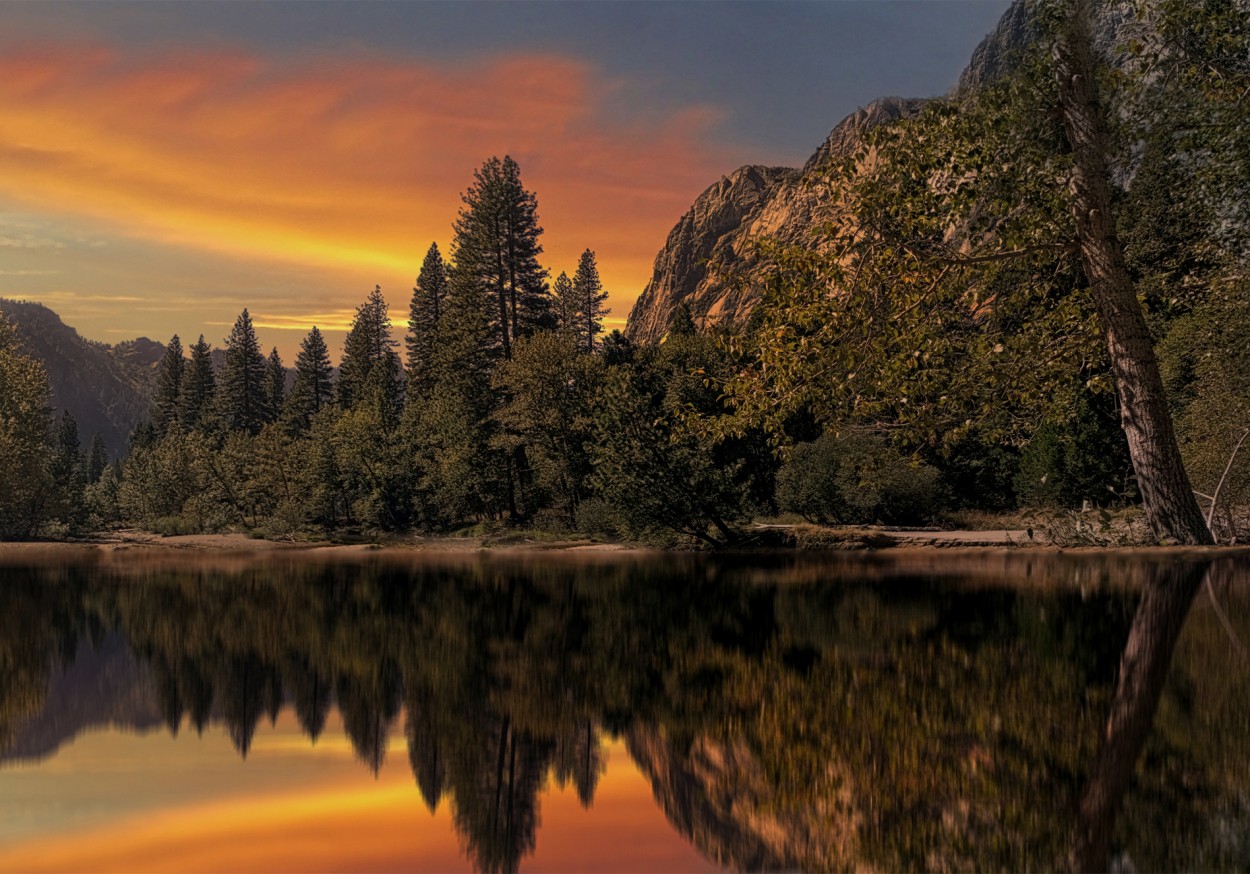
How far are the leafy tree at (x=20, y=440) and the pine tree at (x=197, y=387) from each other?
44935 mm

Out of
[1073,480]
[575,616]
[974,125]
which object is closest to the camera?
[974,125]

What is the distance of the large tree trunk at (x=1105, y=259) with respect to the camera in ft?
37.4

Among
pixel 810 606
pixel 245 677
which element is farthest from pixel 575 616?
pixel 245 677

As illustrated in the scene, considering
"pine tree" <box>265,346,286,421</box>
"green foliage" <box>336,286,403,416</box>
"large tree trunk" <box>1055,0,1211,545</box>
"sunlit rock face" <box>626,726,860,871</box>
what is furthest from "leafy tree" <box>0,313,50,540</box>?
"sunlit rock face" <box>626,726,860,871</box>

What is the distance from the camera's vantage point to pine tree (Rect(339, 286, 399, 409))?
101 meters

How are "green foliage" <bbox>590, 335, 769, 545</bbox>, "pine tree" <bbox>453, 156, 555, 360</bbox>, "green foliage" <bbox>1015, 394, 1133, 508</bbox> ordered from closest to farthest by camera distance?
1. "green foliage" <bbox>590, 335, 769, 545</bbox>
2. "green foliage" <bbox>1015, 394, 1133, 508</bbox>
3. "pine tree" <bbox>453, 156, 555, 360</bbox>

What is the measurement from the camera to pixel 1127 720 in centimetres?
529

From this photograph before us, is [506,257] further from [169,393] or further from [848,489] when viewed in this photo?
[169,393]

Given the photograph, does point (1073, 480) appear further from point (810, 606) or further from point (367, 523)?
point (367, 523)

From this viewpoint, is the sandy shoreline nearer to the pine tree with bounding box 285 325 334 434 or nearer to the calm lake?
the calm lake

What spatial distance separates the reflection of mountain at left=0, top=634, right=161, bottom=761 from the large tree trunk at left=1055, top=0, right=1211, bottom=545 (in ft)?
39.1

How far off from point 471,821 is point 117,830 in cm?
188

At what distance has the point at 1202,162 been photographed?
13.4 meters

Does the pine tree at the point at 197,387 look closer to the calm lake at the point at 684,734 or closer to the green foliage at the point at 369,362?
the green foliage at the point at 369,362
